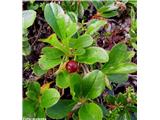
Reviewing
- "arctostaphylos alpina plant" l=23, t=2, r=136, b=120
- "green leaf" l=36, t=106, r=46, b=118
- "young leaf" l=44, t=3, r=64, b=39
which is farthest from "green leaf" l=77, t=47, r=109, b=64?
"green leaf" l=36, t=106, r=46, b=118

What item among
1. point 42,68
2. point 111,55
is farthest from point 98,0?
point 42,68

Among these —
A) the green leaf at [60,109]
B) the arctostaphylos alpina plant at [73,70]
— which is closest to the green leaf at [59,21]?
the arctostaphylos alpina plant at [73,70]

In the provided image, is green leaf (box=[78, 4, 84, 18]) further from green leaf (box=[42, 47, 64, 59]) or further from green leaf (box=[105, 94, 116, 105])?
green leaf (box=[105, 94, 116, 105])

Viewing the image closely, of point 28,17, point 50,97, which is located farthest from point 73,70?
point 28,17
